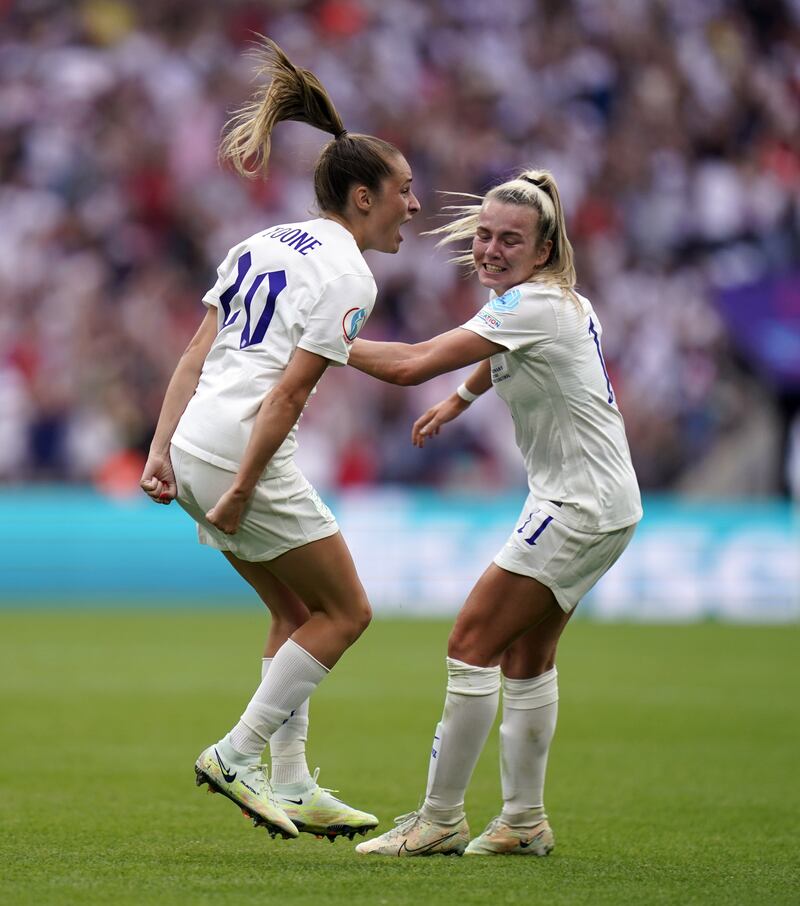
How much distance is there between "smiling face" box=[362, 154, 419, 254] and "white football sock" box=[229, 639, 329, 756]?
1365 mm

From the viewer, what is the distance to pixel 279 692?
194 inches

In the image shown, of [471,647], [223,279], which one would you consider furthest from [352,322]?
[471,647]

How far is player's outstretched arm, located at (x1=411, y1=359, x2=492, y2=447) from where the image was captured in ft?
18.4

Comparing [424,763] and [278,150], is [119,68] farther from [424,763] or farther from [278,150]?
[424,763]

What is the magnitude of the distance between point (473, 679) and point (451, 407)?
1.08m

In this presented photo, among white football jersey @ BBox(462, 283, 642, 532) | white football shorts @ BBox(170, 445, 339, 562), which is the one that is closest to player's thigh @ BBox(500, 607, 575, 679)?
white football jersey @ BBox(462, 283, 642, 532)

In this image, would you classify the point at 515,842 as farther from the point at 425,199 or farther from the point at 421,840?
the point at 425,199

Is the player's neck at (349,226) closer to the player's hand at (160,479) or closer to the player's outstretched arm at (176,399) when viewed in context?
the player's outstretched arm at (176,399)

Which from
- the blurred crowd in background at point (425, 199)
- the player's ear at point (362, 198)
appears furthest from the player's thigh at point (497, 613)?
the blurred crowd in background at point (425, 199)

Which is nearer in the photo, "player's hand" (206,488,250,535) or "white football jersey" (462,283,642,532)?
"player's hand" (206,488,250,535)

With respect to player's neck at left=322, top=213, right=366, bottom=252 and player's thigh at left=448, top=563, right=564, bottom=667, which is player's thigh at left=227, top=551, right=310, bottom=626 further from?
player's neck at left=322, top=213, right=366, bottom=252

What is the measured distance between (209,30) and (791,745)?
1352 cm

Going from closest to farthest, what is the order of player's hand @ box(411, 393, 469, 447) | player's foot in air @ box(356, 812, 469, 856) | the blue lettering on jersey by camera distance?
the blue lettering on jersey < player's foot in air @ box(356, 812, 469, 856) < player's hand @ box(411, 393, 469, 447)

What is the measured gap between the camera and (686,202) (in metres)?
18.2
